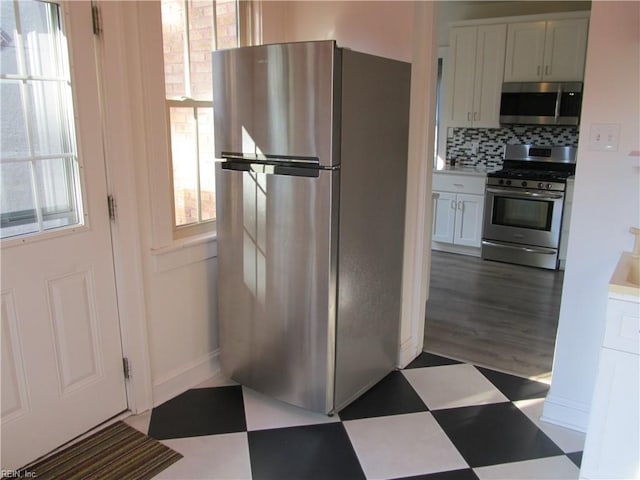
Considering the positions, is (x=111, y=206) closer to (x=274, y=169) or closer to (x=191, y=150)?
(x=191, y=150)

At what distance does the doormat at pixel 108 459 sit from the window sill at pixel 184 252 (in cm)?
74

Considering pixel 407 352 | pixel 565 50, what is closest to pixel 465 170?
pixel 565 50

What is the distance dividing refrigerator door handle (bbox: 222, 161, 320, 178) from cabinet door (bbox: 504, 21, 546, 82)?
3.67 m

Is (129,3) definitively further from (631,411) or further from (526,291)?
(526,291)

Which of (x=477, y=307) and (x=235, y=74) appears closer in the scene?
(x=235, y=74)

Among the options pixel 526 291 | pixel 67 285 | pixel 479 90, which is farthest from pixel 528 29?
pixel 67 285

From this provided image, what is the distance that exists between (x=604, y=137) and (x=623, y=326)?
821mm

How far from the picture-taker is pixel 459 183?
5.20 m

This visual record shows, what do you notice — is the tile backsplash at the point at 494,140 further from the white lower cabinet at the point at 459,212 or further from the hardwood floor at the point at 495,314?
the hardwood floor at the point at 495,314

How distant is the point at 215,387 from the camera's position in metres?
2.66

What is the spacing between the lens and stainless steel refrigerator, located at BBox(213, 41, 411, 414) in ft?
6.88

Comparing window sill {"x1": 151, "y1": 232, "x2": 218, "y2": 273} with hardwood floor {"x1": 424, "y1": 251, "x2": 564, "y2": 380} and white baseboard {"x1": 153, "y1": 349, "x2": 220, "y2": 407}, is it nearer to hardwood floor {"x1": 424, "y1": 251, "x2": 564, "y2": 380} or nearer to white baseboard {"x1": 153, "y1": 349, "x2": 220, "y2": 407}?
white baseboard {"x1": 153, "y1": 349, "x2": 220, "y2": 407}

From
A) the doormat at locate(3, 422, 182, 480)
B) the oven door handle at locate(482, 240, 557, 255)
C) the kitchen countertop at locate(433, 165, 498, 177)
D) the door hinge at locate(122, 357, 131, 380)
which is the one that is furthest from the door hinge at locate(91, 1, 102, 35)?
the oven door handle at locate(482, 240, 557, 255)

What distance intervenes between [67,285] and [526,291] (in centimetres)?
345
